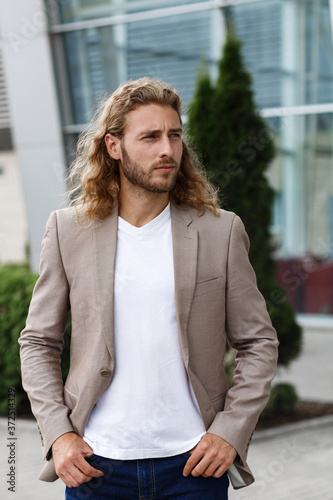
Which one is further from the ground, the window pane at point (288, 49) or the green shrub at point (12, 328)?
the window pane at point (288, 49)

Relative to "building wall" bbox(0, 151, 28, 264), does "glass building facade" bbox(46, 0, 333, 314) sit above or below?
above

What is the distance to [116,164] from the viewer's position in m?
2.24

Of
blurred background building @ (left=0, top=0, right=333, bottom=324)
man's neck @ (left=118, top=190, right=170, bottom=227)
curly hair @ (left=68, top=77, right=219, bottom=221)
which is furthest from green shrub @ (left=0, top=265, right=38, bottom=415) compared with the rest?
blurred background building @ (left=0, top=0, right=333, bottom=324)

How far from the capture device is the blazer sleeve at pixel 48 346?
1.96 metres

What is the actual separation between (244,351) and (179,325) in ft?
0.81

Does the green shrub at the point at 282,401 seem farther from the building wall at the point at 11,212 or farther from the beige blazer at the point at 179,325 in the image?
the building wall at the point at 11,212

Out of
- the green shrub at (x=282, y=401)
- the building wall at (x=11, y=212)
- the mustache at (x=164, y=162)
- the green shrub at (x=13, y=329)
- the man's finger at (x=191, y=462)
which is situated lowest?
the building wall at (x=11, y=212)

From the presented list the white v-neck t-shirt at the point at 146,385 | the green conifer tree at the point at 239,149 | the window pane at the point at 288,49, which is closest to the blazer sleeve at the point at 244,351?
the white v-neck t-shirt at the point at 146,385

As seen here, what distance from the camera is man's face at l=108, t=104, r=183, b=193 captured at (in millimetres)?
1982

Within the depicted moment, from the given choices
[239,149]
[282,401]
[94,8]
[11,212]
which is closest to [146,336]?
[239,149]

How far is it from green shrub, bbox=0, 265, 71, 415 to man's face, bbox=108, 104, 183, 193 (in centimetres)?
384

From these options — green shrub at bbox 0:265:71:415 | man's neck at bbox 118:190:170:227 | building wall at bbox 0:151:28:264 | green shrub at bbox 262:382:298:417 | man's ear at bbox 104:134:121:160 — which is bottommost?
building wall at bbox 0:151:28:264

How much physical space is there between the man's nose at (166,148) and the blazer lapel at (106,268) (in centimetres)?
28

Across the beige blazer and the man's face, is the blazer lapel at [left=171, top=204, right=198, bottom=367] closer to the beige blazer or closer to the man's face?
the beige blazer
